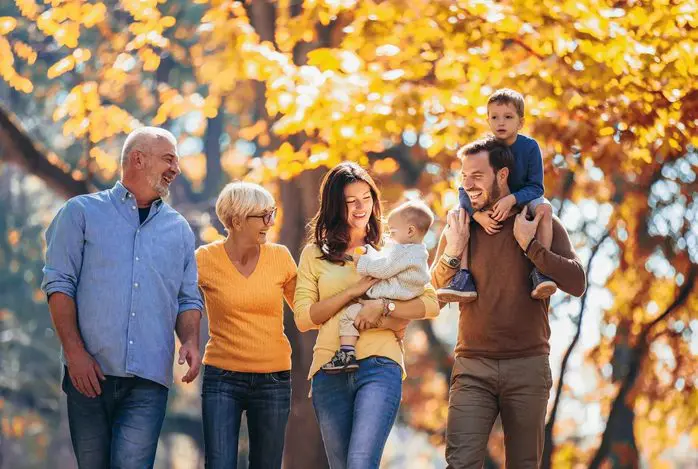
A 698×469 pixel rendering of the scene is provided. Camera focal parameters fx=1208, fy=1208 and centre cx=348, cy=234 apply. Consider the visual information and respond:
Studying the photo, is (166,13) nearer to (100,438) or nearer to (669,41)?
(669,41)

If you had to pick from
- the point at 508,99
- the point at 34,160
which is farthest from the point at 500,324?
the point at 34,160

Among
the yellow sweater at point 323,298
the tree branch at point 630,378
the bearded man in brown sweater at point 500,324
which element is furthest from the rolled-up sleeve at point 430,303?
the tree branch at point 630,378

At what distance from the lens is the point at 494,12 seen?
8.55 meters

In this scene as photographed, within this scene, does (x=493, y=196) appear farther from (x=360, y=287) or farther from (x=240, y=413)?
(x=240, y=413)

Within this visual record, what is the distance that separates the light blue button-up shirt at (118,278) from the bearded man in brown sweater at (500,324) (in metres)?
1.37

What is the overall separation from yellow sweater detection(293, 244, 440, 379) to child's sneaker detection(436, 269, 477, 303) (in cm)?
11

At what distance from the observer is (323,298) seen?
5.92 metres

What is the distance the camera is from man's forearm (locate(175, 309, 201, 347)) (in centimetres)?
586

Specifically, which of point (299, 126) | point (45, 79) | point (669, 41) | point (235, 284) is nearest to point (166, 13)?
point (45, 79)

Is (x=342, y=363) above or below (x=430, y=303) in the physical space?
below

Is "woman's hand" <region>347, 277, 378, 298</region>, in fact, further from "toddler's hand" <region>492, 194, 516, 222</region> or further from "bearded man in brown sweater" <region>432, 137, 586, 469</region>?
"toddler's hand" <region>492, 194, 516, 222</region>

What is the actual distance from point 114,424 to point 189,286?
769 millimetres

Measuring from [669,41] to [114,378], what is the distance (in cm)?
458

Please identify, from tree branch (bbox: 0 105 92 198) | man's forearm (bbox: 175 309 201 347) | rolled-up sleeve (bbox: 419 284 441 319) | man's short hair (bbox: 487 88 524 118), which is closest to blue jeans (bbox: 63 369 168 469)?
man's forearm (bbox: 175 309 201 347)
